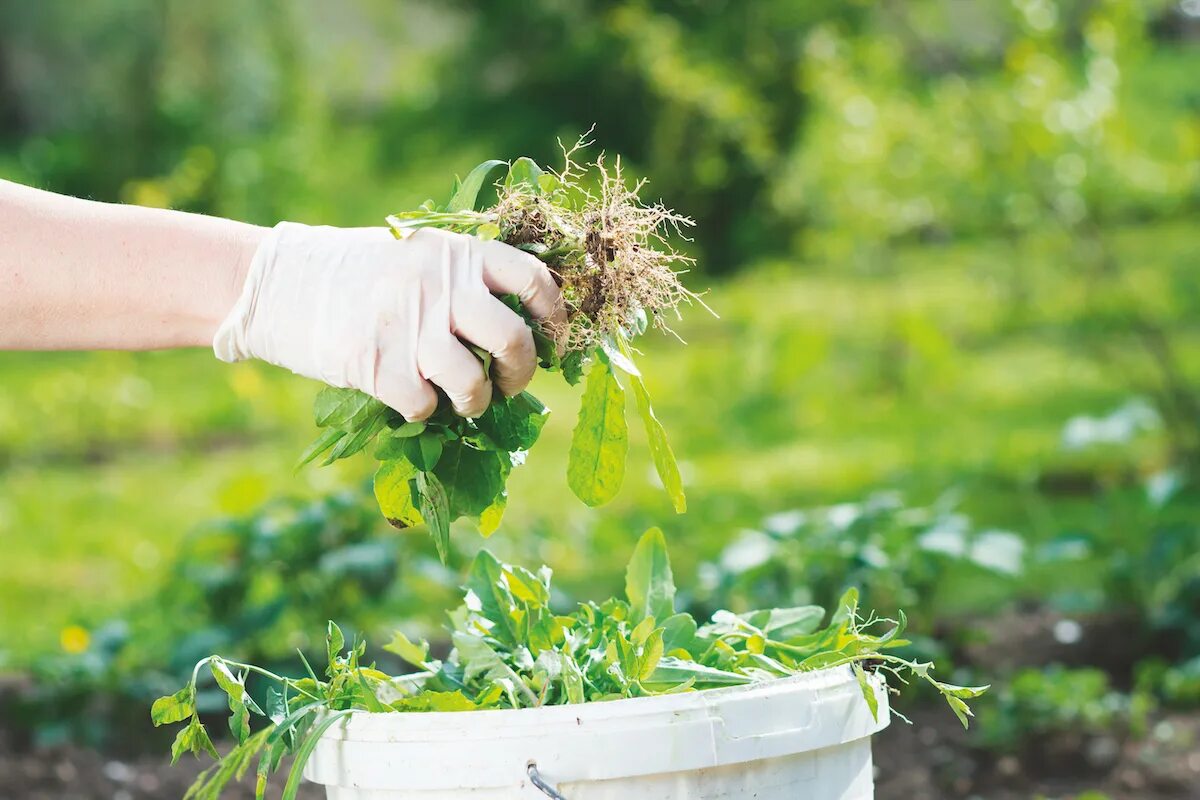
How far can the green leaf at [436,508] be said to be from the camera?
1.53 m

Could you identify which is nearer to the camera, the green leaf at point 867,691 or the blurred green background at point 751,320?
the green leaf at point 867,691

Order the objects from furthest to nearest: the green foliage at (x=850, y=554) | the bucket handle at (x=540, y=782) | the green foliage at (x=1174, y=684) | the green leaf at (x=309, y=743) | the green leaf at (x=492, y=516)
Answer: the green foliage at (x=1174, y=684) < the green foliage at (x=850, y=554) < the green leaf at (x=492, y=516) < the green leaf at (x=309, y=743) < the bucket handle at (x=540, y=782)

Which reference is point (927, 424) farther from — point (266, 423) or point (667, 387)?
point (266, 423)

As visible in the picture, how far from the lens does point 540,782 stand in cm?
128

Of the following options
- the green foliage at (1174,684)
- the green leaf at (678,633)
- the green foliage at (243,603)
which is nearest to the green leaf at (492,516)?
the green leaf at (678,633)

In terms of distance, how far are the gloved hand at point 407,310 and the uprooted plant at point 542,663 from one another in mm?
273

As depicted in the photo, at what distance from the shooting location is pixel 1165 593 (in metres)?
3.24

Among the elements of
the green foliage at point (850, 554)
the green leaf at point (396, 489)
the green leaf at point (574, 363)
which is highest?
the green leaf at point (574, 363)

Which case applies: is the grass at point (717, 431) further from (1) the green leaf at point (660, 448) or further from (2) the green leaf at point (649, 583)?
(1) the green leaf at point (660, 448)

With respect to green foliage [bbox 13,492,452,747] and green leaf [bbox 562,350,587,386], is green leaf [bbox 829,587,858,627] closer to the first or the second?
green leaf [bbox 562,350,587,386]

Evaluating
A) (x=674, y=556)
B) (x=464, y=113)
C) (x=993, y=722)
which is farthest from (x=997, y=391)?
(x=464, y=113)

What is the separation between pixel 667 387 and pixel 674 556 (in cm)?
297

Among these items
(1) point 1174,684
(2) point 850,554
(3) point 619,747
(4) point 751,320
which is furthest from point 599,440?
(4) point 751,320

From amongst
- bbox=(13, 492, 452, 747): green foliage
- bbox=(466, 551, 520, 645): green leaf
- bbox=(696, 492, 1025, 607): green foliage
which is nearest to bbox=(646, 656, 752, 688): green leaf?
bbox=(466, 551, 520, 645): green leaf
